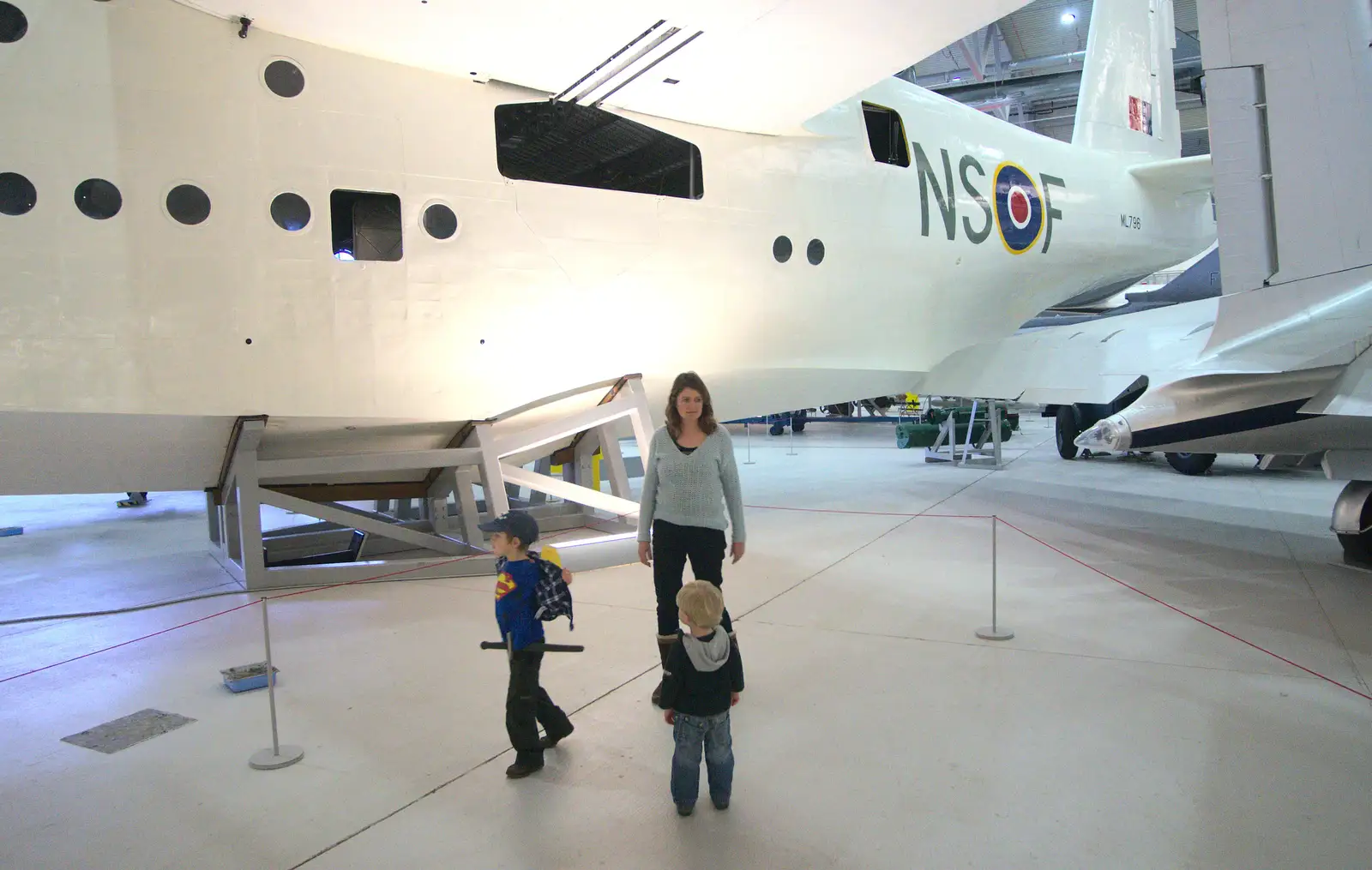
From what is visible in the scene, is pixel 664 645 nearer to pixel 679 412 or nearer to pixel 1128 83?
pixel 679 412

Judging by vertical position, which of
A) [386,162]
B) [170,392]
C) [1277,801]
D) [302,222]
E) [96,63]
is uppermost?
[96,63]

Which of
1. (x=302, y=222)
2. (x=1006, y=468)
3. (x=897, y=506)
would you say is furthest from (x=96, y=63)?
(x=1006, y=468)

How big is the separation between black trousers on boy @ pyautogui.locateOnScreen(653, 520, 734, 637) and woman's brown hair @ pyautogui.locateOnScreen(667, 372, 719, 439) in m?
0.40

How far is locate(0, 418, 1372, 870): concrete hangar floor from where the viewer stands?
2.54 meters

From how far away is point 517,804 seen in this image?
2781 mm

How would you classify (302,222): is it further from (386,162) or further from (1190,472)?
(1190,472)

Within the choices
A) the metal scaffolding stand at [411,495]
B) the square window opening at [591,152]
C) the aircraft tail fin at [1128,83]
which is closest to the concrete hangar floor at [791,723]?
the metal scaffolding stand at [411,495]

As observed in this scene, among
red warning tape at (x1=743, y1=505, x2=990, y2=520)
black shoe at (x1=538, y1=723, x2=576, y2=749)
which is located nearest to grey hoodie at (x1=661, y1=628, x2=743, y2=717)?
black shoe at (x1=538, y1=723, x2=576, y2=749)

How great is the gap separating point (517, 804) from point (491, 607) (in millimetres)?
2656

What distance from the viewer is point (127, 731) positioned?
3492 mm

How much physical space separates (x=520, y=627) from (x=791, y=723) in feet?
4.11

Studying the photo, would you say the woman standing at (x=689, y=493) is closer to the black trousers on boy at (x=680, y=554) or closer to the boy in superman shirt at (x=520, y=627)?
the black trousers on boy at (x=680, y=554)

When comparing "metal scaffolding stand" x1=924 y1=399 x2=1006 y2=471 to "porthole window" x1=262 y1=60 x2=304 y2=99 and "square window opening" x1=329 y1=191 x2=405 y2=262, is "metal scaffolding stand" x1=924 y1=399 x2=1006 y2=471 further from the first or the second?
"porthole window" x1=262 y1=60 x2=304 y2=99

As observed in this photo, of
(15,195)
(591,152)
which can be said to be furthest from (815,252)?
(15,195)
